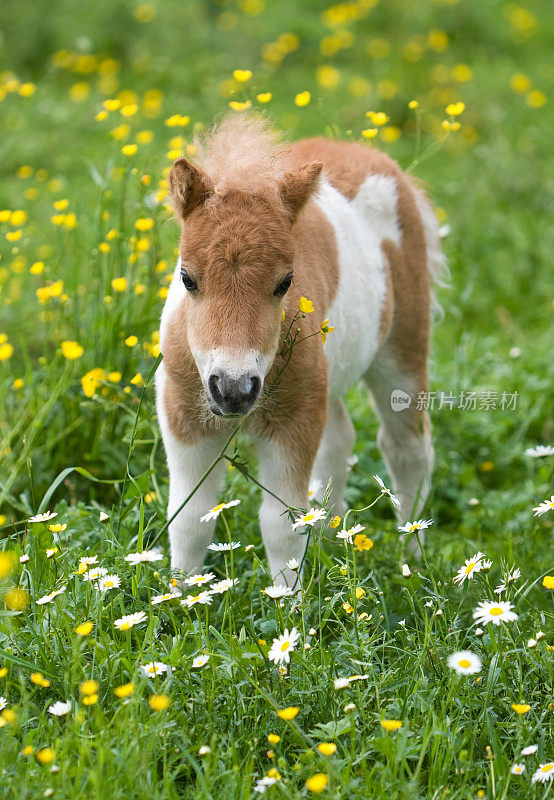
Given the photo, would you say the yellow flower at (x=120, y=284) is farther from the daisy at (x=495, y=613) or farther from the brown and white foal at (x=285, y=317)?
the daisy at (x=495, y=613)

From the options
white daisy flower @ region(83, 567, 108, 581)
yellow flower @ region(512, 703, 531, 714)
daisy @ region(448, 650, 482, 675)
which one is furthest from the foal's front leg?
yellow flower @ region(512, 703, 531, 714)

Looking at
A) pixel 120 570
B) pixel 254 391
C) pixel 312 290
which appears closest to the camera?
pixel 254 391

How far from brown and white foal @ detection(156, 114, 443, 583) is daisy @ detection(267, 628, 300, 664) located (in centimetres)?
48

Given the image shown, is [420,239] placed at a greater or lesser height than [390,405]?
greater

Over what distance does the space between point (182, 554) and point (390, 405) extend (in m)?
1.25

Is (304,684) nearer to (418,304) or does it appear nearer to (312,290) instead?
(312,290)

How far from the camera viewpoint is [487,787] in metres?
2.31

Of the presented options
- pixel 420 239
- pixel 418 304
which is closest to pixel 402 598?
pixel 418 304

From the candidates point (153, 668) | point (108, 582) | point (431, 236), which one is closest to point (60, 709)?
point (153, 668)

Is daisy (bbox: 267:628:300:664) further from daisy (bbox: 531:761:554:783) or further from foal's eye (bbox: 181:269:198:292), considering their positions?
foal's eye (bbox: 181:269:198:292)

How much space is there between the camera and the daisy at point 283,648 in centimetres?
235

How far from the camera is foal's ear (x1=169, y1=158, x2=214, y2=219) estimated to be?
2656 millimetres

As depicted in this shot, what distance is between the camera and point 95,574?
2631 millimetres

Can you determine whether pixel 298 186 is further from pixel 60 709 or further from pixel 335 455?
pixel 60 709
